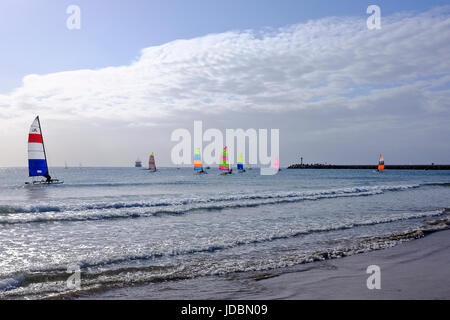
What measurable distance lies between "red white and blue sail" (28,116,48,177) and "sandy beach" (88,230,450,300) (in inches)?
1865

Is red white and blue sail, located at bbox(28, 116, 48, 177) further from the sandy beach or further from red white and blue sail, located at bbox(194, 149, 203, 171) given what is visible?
red white and blue sail, located at bbox(194, 149, 203, 171)

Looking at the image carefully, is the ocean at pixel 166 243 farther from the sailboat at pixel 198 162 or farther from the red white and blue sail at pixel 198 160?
the sailboat at pixel 198 162

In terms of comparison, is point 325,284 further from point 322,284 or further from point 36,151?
point 36,151

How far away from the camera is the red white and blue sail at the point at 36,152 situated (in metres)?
46.2

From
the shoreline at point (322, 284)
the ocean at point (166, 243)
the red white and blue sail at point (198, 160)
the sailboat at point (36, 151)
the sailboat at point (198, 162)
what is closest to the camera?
the shoreline at point (322, 284)

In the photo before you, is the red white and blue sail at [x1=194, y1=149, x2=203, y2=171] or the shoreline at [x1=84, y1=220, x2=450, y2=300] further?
the red white and blue sail at [x1=194, y1=149, x2=203, y2=171]

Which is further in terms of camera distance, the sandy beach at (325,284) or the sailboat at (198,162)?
the sailboat at (198,162)

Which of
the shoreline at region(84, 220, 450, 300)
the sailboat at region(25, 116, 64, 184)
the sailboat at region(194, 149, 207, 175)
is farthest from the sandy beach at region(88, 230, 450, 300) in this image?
the sailboat at region(194, 149, 207, 175)

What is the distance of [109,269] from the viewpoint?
27.3 ft

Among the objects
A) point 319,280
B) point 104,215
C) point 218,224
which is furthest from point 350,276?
point 104,215

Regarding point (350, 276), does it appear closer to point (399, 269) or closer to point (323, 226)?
point (399, 269)

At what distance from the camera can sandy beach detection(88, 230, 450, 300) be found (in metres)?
5.95

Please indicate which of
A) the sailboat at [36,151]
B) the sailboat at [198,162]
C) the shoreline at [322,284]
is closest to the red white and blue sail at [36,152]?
the sailboat at [36,151]

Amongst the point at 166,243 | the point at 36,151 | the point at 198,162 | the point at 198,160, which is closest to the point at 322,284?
the point at 166,243
